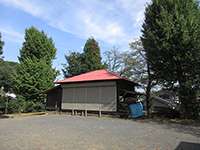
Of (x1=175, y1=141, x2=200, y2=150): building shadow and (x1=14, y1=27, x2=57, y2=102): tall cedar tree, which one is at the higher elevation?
(x1=14, y1=27, x2=57, y2=102): tall cedar tree

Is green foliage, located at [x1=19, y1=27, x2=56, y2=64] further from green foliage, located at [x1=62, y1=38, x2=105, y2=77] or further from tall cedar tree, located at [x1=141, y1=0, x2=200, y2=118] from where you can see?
tall cedar tree, located at [x1=141, y1=0, x2=200, y2=118]

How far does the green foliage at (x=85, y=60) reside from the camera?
4578 centimetres

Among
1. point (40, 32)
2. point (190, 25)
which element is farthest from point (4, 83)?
point (190, 25)

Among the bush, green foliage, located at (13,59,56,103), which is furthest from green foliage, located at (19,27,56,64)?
the bush

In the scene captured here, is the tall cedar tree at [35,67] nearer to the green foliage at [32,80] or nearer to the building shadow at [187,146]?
the green foliage at [32,80]

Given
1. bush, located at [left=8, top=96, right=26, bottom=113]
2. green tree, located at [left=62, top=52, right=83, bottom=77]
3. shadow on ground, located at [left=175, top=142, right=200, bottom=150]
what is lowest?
shadow on ground, located at [left=175, top=142, right=200, bottom=150]

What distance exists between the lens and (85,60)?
4653 cm

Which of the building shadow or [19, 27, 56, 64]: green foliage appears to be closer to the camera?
the building shadow

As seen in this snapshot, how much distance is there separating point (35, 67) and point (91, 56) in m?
13.9

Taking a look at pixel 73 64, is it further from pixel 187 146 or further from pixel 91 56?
pixel 187 146

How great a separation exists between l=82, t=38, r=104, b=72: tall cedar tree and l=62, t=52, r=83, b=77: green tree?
90cm

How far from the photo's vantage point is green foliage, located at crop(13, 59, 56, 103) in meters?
33.5

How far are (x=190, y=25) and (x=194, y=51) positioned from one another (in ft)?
6.89

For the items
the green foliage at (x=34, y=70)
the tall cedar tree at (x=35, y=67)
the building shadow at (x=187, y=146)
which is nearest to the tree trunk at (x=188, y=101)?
the building shadow at (x=187, y=146)
